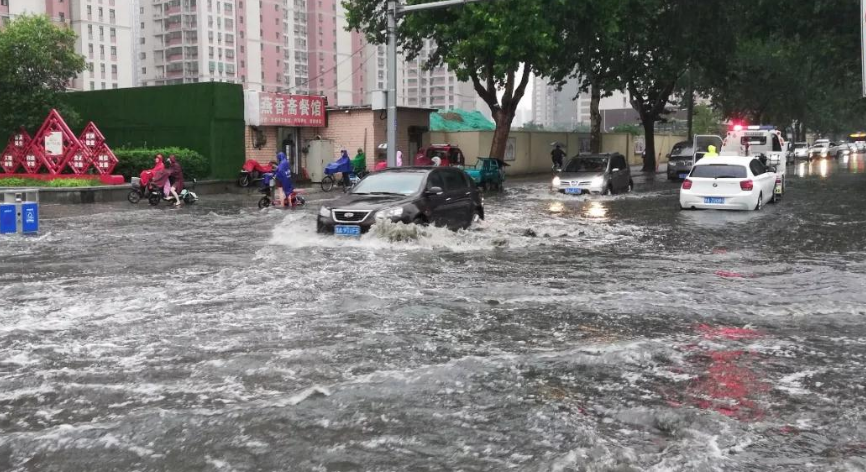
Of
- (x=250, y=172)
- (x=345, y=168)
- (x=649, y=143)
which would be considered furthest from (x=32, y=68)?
(x=649, y=143)

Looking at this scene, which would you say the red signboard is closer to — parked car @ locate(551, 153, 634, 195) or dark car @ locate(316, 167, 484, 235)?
parked car @ locate(551, 153, 634, 195)

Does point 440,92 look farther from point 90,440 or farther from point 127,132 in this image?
point 90,440

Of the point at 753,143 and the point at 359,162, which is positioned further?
the point at 753,143

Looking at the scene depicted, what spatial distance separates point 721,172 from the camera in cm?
1922

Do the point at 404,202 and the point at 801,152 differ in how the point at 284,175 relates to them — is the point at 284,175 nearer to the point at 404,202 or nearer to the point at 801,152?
the point at 404,202

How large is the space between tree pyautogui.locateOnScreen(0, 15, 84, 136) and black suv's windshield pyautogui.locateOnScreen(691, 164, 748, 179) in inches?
821

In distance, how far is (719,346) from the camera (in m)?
6.72

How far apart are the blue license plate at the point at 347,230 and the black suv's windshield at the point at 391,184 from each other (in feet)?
3.37

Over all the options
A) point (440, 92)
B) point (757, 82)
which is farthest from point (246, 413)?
point (440, 92)

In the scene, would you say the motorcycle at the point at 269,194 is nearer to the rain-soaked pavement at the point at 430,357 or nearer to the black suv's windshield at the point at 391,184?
the black suv's windshield at the point at 391,184

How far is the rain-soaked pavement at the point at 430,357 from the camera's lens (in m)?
4.47

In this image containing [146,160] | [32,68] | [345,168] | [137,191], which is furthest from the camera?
[345,168]

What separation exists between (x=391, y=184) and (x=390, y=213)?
4.08 feet

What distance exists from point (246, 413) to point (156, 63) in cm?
12328
